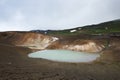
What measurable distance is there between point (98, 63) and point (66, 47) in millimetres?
13790

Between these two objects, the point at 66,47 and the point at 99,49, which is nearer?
the point at 99,49

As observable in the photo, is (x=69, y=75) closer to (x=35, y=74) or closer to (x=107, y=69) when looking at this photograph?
(x=35, y=74)

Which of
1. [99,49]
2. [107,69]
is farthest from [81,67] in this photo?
[99,49]

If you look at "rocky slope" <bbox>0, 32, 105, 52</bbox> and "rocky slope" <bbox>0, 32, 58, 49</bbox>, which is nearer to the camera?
"rocky slope" <bbox>0, 32, 105, 52</bbox>

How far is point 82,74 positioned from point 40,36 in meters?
30.3

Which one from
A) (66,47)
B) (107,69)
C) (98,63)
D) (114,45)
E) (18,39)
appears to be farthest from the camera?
(18,39)

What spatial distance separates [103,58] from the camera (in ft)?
113

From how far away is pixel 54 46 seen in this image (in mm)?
46969

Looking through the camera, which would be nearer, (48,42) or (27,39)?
(48,42)

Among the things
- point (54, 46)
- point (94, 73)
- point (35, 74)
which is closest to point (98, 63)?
point (94, 73)

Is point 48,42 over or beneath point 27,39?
beneath

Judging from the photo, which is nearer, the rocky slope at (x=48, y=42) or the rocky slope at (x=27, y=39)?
the rocky slope at (x=48, y=42)

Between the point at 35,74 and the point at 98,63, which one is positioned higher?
the point at 35,74

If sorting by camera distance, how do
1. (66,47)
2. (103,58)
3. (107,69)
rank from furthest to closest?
1. (66,47)
2. (103,58)
3. (107,69)
